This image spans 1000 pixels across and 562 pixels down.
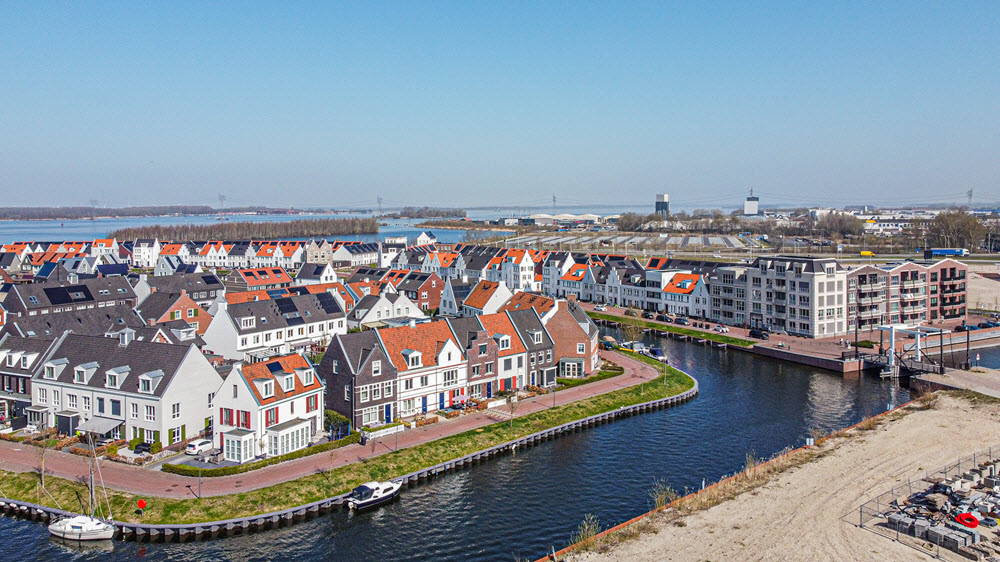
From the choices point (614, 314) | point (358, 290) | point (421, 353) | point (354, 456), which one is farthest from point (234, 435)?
point (614, 314)

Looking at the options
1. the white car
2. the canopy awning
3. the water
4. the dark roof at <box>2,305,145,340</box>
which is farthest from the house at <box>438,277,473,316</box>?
the canopy awning

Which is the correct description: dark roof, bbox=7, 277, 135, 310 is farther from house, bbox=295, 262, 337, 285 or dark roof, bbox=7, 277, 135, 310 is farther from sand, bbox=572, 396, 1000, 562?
sand, bbox=572, 396, 1000, 562

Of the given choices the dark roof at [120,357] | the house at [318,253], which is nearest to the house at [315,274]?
the house at [318,253]

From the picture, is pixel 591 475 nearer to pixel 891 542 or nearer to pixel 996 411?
pixel 891 542

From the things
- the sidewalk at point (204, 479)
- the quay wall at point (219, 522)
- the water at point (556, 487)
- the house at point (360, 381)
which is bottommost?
the water at point (556, 487)

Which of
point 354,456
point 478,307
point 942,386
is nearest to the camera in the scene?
point 354,456

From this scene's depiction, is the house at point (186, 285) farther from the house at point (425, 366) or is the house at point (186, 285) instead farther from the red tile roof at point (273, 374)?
the red tile roof at point (273, 374)
